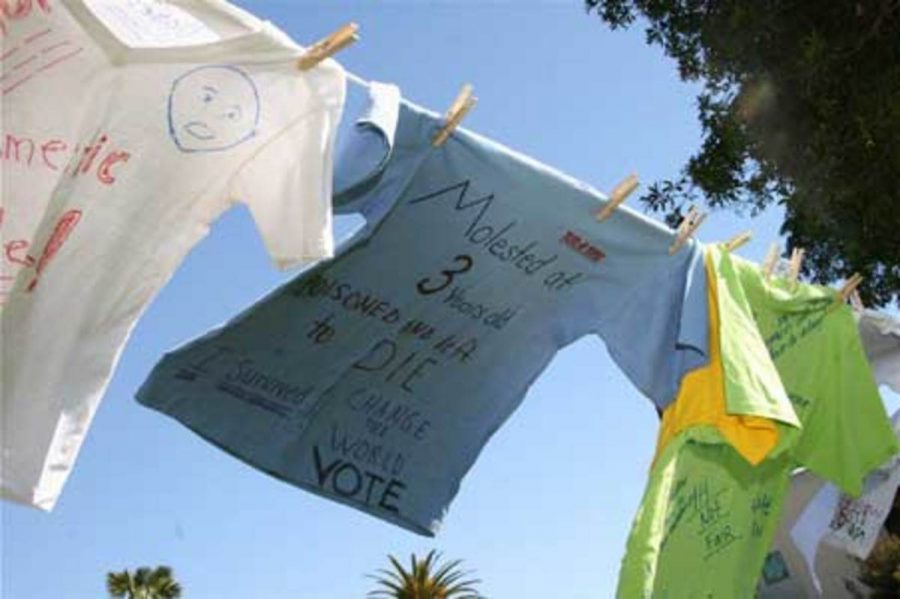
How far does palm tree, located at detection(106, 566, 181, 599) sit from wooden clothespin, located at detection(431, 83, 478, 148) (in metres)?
23.1

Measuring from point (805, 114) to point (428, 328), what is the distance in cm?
186

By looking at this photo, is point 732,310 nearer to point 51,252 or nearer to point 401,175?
point 401,175

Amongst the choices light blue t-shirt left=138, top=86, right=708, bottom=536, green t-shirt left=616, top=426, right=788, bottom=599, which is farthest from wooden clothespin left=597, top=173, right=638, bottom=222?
green t-shirt left=616, top=426, right=788, bottom=599

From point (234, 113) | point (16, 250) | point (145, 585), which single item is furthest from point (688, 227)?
point (145, 585)

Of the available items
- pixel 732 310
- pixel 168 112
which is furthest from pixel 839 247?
pixel 168 112

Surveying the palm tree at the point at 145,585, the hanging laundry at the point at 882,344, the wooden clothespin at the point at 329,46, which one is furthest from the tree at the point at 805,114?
the palm tree at the point at 145,585

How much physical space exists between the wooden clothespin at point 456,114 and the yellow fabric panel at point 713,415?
850 mm

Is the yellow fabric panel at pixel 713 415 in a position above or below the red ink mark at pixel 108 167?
below

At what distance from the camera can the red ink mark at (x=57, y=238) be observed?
1916 mm

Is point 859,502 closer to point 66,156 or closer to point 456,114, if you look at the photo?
point 456,114

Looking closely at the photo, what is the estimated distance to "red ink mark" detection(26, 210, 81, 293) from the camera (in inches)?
75.4

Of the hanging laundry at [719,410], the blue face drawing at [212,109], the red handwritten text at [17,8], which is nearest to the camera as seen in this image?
the red handwritten text at [17,8]

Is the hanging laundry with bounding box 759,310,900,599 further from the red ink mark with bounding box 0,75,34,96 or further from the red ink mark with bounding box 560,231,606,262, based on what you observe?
the red ink mark with bounding box 0,75,34,96

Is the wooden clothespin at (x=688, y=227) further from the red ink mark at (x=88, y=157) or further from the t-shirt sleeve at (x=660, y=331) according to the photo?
the red ink mark at (x=88, y=157)
